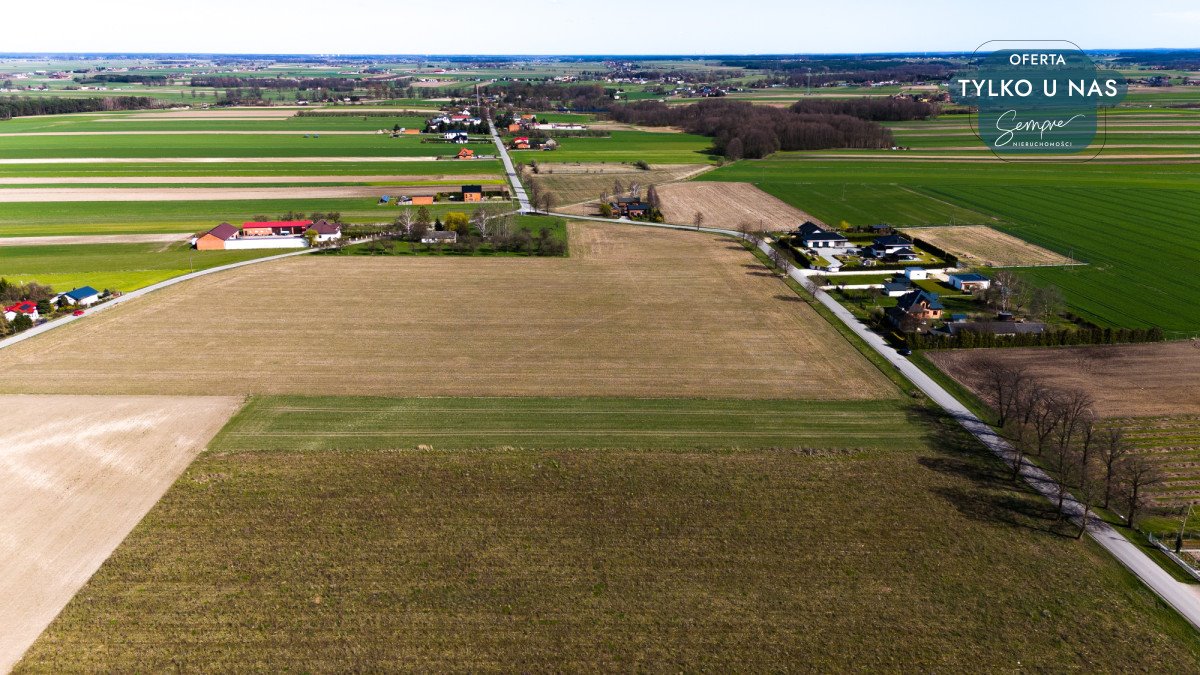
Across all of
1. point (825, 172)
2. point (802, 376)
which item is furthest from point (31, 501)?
point (825, 172)

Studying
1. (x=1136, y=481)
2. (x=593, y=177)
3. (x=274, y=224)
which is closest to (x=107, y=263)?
(x=274, y=224)

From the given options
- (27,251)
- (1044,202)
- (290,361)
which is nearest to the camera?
(290,361)

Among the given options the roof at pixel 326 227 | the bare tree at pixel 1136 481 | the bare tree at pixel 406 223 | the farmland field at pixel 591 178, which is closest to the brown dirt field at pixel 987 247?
the bare tree at pixel 1136 481

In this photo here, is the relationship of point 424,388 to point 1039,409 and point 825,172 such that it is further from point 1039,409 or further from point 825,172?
point 825,172

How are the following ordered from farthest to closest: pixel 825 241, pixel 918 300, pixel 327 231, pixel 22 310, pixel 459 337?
pixel 327 231 → pixel 825 241 → pixel 918 300 → pixel 22 310 → pixel 459 337

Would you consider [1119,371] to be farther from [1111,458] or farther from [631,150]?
[631,150]
